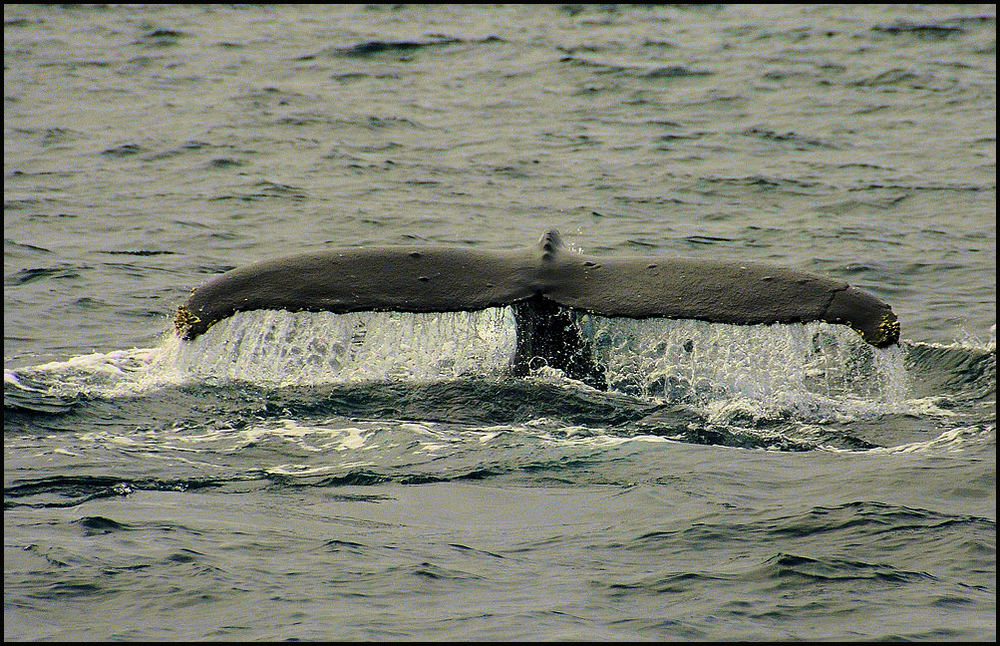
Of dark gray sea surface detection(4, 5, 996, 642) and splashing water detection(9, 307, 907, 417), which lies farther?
splashing water detection(9, 307, 907, 417)

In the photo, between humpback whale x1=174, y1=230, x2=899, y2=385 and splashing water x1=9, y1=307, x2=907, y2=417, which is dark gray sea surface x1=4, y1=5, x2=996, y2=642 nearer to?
splashing water x1=9, y1=307, x2=907, y2=417

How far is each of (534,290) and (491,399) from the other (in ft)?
2.33

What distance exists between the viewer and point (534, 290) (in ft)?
23.7

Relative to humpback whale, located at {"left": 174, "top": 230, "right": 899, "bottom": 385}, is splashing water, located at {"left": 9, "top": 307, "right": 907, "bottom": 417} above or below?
below

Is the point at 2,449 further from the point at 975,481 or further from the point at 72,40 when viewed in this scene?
the point at 72,40

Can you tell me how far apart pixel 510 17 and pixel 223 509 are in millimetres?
20377

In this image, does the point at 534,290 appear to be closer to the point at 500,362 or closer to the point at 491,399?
the point at 491,399

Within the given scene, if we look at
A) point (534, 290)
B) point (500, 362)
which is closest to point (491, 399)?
point (500, 362)

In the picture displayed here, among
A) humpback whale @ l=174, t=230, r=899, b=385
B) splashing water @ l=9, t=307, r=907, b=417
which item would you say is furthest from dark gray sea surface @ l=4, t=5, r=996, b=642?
humpback whale @ l=174, t=230, r=899, b=385

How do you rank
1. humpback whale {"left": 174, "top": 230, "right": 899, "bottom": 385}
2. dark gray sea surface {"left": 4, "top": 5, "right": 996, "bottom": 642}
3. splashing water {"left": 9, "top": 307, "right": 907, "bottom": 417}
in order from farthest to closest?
1. splashing water {"left": 9, "top": 307, "right": 907, "bottom": 417}
2. humpback whale {"left": 174, "top": 230, "right": 899, "bottom": 385}
3. dark gray sea surface {"left": 4, "top": 5, "right": 996, "bottom": 642}

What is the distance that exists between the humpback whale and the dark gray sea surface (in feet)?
0.52

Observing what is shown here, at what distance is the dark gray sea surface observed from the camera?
5301mm

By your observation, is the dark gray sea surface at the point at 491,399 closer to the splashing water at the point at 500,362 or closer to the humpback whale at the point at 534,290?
the splashing water at the point at 500,362

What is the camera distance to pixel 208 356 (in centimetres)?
825
